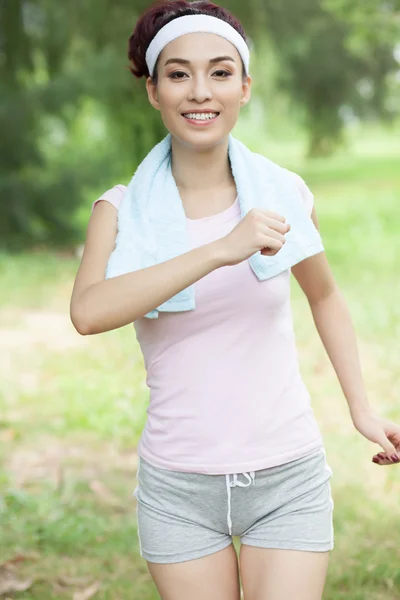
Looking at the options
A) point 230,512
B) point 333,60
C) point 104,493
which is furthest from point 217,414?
point 333,60

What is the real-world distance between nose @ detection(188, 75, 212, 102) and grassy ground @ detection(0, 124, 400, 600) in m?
2.19

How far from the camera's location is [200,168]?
2.16m

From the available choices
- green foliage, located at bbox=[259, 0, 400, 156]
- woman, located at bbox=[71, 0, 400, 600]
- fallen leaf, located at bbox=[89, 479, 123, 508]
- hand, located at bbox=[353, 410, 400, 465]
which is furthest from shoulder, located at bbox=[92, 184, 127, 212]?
green foliage, located at bbox=[259, 0, 400, 156]

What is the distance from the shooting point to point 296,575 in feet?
6.61

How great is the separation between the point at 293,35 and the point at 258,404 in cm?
1030

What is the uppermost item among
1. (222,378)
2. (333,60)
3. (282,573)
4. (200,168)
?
(333,60)

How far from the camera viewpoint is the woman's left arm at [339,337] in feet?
7.37

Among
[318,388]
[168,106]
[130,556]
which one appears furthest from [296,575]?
[318,388]

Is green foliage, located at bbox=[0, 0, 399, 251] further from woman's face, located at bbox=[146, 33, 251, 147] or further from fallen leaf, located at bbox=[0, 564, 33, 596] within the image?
woman's face, located at bbox=[146, 33, 251, 147]

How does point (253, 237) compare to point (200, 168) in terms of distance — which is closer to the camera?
point (253, 237)

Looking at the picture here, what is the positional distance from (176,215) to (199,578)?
784 mm

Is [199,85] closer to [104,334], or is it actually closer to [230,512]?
[230,512]

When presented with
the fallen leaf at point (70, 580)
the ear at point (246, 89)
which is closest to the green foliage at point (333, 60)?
the fallen leaf at point (70, 580)

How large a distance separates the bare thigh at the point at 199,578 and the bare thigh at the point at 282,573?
4 centimetres
